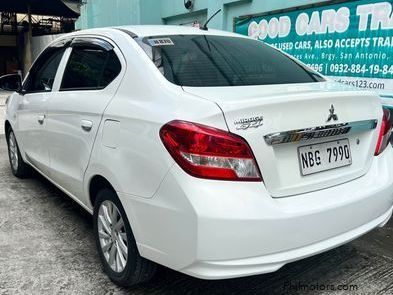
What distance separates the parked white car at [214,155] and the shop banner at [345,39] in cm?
248

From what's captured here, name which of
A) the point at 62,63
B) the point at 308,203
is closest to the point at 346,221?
the point at 308,203

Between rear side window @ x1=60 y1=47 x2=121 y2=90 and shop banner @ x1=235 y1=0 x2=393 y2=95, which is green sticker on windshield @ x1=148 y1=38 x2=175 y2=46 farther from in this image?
shop banner @ x1=235 y1=0 x2=393 y2=95

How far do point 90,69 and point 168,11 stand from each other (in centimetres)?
848

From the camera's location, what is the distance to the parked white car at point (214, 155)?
208cm

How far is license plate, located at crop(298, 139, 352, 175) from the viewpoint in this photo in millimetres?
2311

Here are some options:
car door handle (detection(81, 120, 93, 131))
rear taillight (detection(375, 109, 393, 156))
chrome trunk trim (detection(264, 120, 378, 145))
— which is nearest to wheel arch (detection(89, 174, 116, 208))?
car door handle (detection(81, 120, 93, 131))

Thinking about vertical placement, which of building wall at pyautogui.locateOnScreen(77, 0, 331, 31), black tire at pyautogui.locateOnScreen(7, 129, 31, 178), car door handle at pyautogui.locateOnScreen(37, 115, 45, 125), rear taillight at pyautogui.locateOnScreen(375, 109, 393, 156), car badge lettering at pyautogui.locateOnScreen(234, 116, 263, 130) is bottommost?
black tire at pyautogui.locateOnScreen(7, 129, 31, 178)

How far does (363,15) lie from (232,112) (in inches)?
158

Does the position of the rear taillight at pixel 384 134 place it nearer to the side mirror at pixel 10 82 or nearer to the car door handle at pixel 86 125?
the car door handle at pixel 86 125

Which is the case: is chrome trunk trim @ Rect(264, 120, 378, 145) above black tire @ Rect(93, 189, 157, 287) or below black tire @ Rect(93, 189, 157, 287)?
above

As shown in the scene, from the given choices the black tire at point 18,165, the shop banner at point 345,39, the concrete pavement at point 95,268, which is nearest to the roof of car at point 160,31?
the concrete pavement at point 95,268

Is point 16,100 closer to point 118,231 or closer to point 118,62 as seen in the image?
point 118,62

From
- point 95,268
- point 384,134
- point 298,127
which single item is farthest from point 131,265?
point 384,134

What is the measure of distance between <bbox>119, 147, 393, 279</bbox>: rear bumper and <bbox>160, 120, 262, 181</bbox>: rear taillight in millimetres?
45
